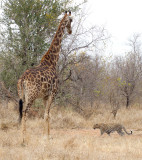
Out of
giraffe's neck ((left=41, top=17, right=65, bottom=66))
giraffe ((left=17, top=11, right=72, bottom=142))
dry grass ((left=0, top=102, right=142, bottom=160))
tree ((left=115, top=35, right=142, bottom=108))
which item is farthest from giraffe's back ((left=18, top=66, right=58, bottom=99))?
tree ((left=115, top=35, right=142, bottom=108))

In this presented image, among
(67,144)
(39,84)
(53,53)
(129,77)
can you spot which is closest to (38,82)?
(39,84)

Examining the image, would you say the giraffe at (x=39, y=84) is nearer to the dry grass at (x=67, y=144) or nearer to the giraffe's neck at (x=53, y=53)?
the giraffe's neck at (x=53, y=53)

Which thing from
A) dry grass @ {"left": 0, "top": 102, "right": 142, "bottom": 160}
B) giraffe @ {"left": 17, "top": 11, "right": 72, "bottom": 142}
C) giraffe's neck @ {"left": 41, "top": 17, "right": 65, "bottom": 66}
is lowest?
dry grass @ {"left": 0, "top": 102, "right": 142, "bottom": 160}

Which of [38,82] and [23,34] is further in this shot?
[23,34]

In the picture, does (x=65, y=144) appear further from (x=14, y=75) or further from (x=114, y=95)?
(x=114, y=95)

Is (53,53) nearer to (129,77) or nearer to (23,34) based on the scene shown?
(23,34)

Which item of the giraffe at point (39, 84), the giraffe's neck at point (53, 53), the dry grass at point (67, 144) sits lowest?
the dry grass at point (67, 144)

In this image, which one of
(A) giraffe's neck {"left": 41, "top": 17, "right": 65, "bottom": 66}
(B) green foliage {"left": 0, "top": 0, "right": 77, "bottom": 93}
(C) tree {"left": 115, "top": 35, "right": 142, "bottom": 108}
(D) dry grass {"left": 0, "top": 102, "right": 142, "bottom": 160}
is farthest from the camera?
(C) tree {"left": 115, "top": 35, "right": 142, "bottom": 108}

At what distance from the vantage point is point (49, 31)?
1126 cm

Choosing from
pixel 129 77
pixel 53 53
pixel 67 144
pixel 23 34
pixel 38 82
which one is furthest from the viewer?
pixel 129 77

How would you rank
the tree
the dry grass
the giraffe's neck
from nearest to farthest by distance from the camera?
the dry grass, the giraffe's neck, the tree

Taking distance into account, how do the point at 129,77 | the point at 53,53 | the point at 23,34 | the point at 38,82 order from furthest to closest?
the point at 129,77
the point at 23,34
the point at 53,53
the point at 38,82

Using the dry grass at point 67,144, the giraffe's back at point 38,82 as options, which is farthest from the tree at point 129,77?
the giraffe's back at point 38,82

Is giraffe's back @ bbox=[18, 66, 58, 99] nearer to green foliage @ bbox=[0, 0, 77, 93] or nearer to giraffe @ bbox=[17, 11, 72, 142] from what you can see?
giraffe @ bbox=[17, 11, 72, 142]
